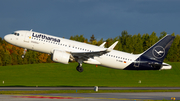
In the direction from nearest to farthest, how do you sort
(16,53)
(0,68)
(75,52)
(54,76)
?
(75,52) → (54,76) → (0,68) → (16,53)

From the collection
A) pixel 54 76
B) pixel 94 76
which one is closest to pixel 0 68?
pixel 54 76

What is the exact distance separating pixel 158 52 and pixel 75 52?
1485cm

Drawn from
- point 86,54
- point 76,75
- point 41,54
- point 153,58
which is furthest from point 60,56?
point 41,54

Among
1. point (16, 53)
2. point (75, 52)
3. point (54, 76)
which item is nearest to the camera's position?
point (75, 52)

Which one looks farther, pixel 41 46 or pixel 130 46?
pixel 130 46

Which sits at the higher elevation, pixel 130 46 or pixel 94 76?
pixel 130 46

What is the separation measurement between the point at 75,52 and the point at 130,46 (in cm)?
10568

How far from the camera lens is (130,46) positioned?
492 feet

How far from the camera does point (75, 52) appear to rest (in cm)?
4688

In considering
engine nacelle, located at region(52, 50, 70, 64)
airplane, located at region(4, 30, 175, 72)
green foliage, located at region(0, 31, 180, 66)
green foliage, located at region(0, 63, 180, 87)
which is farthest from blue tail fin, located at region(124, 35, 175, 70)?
green foliage, located at region(0, 31, 180, 66)

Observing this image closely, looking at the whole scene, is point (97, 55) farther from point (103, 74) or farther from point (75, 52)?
point (103, 74)

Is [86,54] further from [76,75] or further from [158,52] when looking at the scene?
[76,75]

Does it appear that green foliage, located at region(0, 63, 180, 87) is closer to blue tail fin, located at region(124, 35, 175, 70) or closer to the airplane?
blue tail fin, located at region(124, 35, 175, 70)

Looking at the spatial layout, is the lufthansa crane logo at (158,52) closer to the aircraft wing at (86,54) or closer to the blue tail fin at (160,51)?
the blue tail fin at (160,51)
